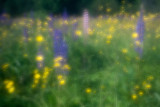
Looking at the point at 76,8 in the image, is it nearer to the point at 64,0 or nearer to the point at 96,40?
the point at 64,0

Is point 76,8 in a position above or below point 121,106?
below

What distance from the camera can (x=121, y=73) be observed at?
2312 mm

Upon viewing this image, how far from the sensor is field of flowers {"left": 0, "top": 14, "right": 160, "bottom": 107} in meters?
1.91

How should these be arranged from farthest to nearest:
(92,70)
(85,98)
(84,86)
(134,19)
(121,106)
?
(134,19), (92,70), (84,86), (85,98), (121,106)

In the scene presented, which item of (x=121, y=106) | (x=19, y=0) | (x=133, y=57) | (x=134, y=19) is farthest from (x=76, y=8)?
(x=121, y=106)

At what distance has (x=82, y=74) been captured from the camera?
2.45m

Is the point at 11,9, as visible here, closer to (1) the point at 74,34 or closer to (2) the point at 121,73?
(1) the point at 74,34

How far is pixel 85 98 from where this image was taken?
1.99 m

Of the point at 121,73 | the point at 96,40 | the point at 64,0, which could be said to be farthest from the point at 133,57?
the point at 64,0

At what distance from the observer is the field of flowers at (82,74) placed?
6.26ft

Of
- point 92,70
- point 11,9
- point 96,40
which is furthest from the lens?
point 11,9

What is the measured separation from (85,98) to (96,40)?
5.60ft

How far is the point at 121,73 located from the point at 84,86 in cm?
48

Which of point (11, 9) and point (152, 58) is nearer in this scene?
point (152, 58)
